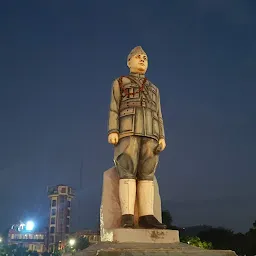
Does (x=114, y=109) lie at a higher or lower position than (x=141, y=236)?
higher

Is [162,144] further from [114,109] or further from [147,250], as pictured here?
[147,250]

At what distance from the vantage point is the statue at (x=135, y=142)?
647cm

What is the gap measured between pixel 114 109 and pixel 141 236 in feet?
8.19

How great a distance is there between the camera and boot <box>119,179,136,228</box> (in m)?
6.34

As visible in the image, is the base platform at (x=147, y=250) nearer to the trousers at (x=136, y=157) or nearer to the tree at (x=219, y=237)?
the trousers at (x=136, y=157)

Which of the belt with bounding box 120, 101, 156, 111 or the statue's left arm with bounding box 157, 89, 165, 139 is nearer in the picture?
the belt with bounding box 120, 101, 156, 111

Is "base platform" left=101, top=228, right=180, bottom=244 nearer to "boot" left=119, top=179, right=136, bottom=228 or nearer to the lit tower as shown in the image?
"boot" left=119, top=179, right=136, bottom=228

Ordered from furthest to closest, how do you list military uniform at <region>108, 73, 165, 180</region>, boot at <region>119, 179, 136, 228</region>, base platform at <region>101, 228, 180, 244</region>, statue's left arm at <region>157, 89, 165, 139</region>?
statue's left arm at <region>157, 89, 165, 139</region> → military uniform at <region>108, 73, 165, 180</region> → boot at <region>119, 179, 136, 228</region> → base platform at <region>101, 228, 180, 244</region>

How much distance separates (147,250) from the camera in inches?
199

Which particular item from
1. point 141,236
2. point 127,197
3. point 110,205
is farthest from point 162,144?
point 141,236

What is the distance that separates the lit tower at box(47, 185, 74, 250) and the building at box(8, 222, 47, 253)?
121 inches

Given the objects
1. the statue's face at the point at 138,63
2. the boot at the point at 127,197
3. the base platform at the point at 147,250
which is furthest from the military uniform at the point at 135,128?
the base platform at the point at 147,250

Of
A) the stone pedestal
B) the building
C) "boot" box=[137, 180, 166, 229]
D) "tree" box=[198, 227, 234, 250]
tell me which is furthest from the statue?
the building

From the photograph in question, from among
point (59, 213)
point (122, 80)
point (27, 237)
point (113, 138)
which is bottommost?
point (113, 138)
